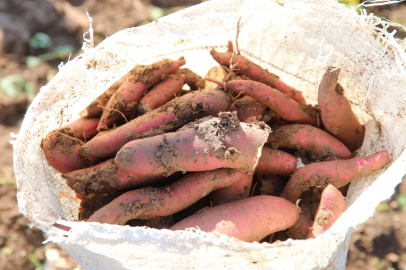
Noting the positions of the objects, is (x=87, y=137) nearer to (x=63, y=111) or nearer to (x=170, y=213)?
(x=63, y=111)

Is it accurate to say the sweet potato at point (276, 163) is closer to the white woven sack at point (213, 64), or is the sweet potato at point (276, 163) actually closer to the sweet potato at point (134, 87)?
the white woven sack at point (213, 64)

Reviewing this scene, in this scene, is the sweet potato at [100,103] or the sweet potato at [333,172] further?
the sweet potato at [100,103]

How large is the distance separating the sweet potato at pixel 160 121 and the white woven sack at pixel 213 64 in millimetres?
210

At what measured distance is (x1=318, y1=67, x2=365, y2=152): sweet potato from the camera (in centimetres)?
131

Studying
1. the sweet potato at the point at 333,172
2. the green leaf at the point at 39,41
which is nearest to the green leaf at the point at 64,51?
the green leaf at the point at 39,41

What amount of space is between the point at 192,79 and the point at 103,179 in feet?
1.93

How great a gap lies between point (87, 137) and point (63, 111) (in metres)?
0.13

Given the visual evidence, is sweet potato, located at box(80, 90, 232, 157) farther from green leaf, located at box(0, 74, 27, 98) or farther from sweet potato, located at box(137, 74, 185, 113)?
green leaf, located at box(0, 74, 27, 98)

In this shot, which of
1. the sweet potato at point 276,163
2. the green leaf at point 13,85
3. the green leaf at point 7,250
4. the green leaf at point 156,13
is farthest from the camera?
the green leaf at point 156,13

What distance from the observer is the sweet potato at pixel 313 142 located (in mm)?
1367

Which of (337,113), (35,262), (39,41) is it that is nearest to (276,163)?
(337,113)

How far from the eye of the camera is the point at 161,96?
4.65 ft

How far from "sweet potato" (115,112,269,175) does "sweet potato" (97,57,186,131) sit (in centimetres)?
27

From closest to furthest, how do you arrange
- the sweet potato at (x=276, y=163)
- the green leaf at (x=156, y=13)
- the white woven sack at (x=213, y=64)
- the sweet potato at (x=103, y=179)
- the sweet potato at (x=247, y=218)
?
1. the white woven sack at (x=213, y=64)
2. the sweet potato at (x=247, y=218)
3. the sweet potato at (x=103, y=179)
4. the sweet potato at (x=276, y=163)
5. the green leaf at (x=156, y=13)
